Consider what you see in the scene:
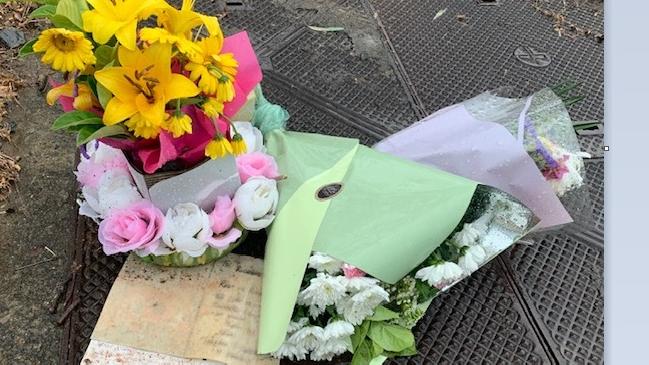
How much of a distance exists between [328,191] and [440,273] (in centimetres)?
35

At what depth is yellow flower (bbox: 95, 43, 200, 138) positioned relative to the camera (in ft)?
4.29

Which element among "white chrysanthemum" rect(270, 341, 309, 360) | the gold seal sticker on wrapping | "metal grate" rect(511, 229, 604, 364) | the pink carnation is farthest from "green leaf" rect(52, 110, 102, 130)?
"metal grate" rect(511, 229, 604, 364)

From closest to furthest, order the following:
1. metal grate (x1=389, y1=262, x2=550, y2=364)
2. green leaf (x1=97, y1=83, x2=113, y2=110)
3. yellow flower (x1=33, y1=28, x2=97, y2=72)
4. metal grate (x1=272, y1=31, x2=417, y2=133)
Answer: yellow flower (x1=33, y1=28, x2=97, y2=72) → green leaf (x1=97, y1=83, x2=113, y2=110) → metal grate (x1=389, y1=262, x2=550, y2=364) → metal grate (x1=272, y1=31, x2=417, y2=133)

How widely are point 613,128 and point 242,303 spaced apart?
4.08 ft

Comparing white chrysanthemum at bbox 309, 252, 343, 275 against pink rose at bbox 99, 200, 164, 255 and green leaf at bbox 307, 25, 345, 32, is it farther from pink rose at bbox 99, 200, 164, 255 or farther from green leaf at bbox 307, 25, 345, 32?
green leaf at bbox 307, 25, 345, 32

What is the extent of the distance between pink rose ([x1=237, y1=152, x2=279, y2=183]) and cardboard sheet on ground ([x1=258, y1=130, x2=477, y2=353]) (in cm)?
5

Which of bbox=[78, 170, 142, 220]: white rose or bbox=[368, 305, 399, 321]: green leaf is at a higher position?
bbox=[78, 170, 142, 220]: white rose

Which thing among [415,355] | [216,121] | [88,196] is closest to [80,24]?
[216,121]

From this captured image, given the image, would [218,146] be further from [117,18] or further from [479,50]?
[479,50]

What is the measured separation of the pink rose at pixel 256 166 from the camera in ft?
5.65

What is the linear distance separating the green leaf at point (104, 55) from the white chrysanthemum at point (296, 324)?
29.3 inches

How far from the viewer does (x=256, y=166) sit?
1745mm

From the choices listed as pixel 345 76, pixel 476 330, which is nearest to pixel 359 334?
pixel 476 330

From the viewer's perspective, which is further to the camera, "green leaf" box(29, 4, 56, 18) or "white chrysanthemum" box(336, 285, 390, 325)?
"white chrysanthemum" box(336, 285, 390, 325)
